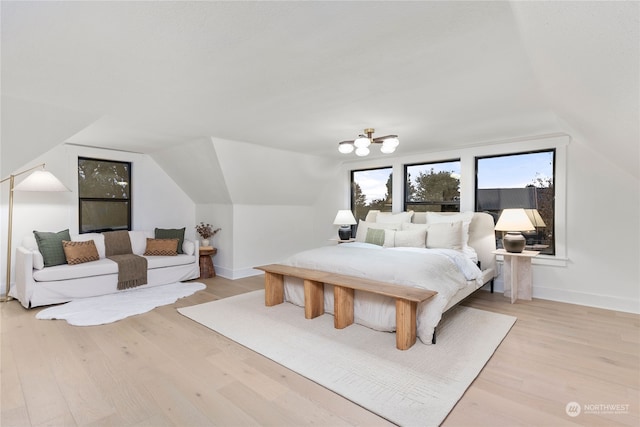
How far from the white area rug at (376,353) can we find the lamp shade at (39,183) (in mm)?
2299

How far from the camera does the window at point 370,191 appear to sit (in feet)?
18.8

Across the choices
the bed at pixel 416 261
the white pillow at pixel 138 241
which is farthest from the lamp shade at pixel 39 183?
the bed at pixel 416 261

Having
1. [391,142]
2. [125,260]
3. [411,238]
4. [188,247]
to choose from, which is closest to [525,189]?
[411,238]

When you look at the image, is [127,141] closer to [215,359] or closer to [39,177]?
[39,177]

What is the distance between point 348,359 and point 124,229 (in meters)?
4.57

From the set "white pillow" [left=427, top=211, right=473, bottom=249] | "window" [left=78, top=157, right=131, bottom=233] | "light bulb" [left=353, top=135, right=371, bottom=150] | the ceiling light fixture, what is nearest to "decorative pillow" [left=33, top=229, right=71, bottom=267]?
A: "window" [left=78, top=157, right=131, bottom=233]

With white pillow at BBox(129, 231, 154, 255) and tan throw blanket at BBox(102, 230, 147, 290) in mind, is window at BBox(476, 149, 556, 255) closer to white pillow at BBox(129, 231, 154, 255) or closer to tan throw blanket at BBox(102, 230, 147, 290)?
tan throw blanket at BBox(102, 230, 147, 290)

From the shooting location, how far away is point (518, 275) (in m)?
4.03

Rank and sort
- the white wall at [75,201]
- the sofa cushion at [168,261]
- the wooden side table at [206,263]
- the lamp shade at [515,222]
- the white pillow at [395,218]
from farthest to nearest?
the wooden side table at [206,263], the white pillow at [395,218], the sofa cushion at [168,261], the white wall at [75,201], the lamp shade at [515,222]

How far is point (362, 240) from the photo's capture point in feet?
15.3

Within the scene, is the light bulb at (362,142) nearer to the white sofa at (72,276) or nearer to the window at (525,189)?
the window at (525,189)

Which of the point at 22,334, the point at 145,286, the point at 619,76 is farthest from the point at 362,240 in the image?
the point at 22,334

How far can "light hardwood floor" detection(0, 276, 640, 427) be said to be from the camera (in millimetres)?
1769

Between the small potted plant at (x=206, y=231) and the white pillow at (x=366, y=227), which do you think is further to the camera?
the small potted plant at (x=206, y=231)
